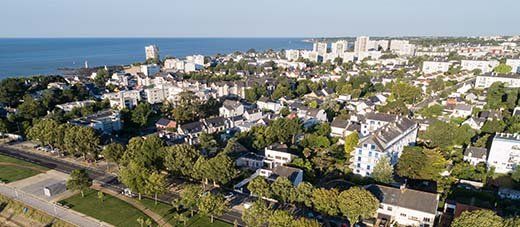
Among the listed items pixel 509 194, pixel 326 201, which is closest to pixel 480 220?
pixel 326 201

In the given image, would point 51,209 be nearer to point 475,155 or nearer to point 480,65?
point 475,155

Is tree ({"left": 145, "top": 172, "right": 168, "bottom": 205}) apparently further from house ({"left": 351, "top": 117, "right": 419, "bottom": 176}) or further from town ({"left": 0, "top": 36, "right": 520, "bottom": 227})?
house ({"left": 351, "top": 117, "right": 419, "bottom": 176})

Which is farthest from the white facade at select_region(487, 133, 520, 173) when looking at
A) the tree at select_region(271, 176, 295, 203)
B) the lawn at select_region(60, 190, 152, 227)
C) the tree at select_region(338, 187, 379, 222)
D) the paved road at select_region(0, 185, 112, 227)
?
the paved road at select_region(0, 185, 112, 227)

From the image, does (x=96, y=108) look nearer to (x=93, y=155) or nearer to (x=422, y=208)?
(x=93, y=155)

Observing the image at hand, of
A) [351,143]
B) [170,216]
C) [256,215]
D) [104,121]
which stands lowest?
[170,216]

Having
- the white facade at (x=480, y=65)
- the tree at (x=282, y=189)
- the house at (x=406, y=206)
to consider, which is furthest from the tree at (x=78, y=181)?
the white facade at (x=480, y=65)

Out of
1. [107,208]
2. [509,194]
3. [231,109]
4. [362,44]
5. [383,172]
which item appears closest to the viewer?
[107,208]

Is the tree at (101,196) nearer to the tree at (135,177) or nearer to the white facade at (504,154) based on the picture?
the tree at (135,177)
